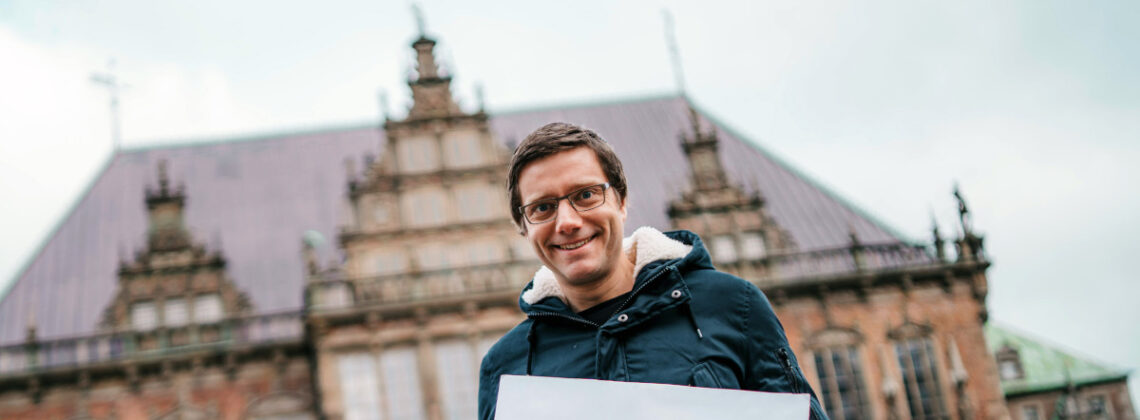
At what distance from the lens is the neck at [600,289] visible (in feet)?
8.31

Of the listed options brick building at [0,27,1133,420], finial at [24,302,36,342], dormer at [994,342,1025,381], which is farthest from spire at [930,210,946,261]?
finial at [24,302,36,342]

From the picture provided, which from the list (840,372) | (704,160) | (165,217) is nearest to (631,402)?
(840,372)

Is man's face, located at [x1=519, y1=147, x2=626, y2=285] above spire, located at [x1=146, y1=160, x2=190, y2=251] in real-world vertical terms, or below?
below

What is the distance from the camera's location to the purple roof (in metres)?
20.4

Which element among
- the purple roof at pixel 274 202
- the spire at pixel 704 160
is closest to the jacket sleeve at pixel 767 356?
the purple roof at pixel 274 202

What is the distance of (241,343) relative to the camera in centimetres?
1875

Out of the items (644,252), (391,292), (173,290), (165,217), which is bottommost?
(644,252)

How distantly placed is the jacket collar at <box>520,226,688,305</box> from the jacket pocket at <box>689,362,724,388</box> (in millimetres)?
297

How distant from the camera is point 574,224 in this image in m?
2.42

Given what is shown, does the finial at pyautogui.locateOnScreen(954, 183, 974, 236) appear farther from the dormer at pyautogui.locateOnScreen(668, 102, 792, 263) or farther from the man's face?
the man's face

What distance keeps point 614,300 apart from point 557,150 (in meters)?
0.36

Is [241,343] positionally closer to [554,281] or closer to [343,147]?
[343,147]

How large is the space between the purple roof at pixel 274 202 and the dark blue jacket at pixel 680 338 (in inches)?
713

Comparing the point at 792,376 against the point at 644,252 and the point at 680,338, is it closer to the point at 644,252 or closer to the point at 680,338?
the point at 680,338
